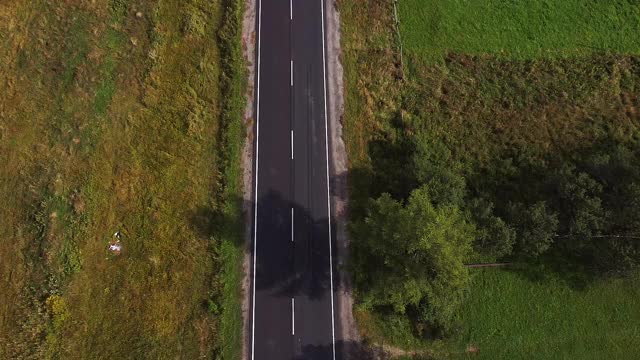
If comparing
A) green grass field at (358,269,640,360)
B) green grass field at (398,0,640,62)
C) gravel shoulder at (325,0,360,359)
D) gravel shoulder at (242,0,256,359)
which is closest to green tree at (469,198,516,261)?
green grass field at (358,269,640,360)

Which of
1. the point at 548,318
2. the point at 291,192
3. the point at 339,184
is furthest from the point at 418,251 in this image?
the point at 548,318

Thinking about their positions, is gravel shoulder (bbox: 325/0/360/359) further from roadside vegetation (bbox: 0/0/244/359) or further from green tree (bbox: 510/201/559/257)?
green tree (bbox: 510/201/559/257)

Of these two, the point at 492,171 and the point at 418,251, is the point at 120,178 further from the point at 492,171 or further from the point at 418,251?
the point at 492,171

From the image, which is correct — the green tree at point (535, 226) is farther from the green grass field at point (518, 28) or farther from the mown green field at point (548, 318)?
the green grass field at point (518, 28)

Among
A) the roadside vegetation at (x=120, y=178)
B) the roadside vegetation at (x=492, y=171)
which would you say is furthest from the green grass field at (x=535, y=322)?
the roadside vegetation at (x=120, y=178)

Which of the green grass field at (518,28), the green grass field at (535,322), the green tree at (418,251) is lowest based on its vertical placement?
the green grass field at (535,322)

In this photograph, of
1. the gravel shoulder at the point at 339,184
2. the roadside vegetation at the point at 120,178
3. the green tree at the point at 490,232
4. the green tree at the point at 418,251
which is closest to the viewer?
the green tree at the point at 418,251
